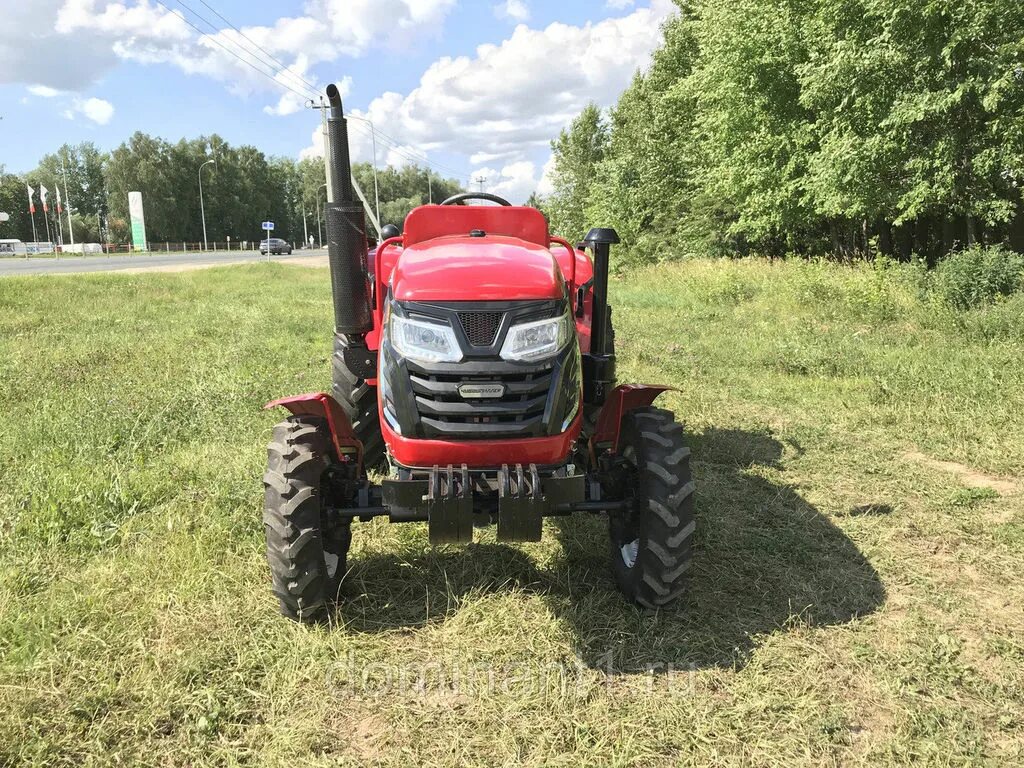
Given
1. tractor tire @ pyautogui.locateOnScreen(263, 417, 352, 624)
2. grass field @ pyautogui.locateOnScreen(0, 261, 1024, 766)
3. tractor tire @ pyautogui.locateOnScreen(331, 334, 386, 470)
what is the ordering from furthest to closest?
tractor tire @ pyautogui.locateOnScreen(331, 334, 386, 470), tractor tire @ pyautogui.locateOnScreen(263, 417, 352, 624), grass field @ pyautogui.locateOnScreen(0, 261, 1024, 766)

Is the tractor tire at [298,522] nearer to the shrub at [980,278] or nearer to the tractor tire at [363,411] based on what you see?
the tractor tire at [363,411]

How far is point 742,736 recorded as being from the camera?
2.47m

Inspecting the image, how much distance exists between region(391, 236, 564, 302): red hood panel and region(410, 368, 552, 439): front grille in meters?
0.33

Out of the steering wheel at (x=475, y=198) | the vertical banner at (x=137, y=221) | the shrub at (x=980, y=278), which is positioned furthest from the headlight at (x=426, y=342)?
the vertical banner at (x=137, y=221)

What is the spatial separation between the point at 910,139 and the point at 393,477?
39.2ft

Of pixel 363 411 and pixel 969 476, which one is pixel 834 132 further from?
pixel 363 411

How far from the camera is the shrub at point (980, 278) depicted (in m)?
9.59

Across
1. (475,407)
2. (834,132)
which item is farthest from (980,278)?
(475,407)

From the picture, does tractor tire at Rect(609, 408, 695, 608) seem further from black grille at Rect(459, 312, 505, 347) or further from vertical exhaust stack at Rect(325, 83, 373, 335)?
vertical exhaust stack at Rect(325, 83, 373, 335)

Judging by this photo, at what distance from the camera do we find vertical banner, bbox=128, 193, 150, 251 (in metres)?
60.4

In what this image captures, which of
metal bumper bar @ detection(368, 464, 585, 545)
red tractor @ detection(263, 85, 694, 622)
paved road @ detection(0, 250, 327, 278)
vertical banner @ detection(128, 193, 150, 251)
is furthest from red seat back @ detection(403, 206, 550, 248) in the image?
vertical banner @ detection(128, 193, 150, 251)

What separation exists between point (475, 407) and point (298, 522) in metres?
0.93

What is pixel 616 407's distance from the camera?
3.48 metres

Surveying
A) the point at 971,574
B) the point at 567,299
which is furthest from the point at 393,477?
the point at 971,574
